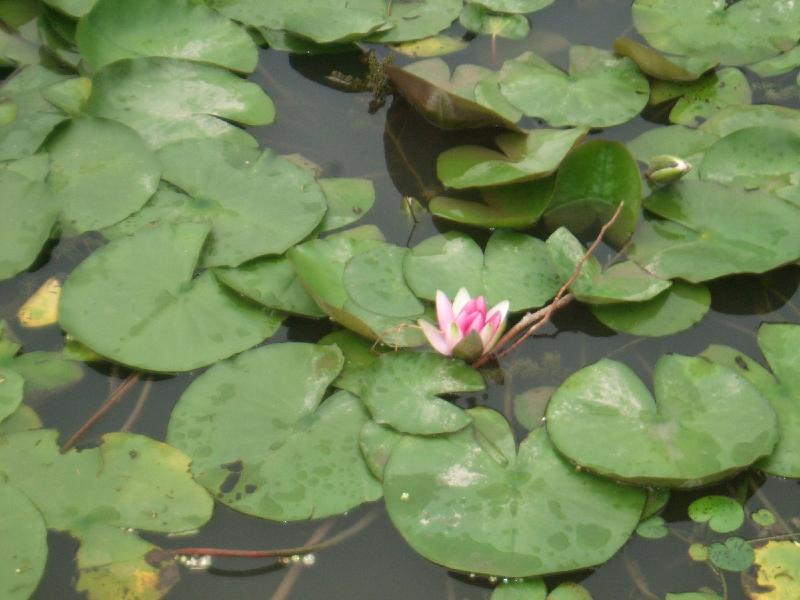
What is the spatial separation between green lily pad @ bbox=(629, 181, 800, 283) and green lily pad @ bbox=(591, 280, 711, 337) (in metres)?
0.06

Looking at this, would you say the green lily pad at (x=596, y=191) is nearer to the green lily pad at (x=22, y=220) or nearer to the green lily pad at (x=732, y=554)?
the green lily pad at (x=732, y=554)

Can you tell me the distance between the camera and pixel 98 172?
101 inches

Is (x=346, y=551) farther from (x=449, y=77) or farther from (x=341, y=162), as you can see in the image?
(x=449, y=77)

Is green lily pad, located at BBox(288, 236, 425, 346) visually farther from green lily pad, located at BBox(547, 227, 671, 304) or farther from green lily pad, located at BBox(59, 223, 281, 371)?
green lily pad, located at BBox(547, 227, 671, 304)

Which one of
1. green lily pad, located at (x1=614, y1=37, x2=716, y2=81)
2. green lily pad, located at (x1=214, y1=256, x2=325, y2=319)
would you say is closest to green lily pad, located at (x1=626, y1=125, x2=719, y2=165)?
green lily pad, located at (x1=614, y1=37, x2=716, y2=81)

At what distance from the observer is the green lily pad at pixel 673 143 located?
106 inches

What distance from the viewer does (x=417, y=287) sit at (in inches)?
90.1

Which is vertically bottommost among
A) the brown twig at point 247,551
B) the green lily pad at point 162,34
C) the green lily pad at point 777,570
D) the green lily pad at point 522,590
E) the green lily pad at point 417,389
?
the green lily pad at point 777,570

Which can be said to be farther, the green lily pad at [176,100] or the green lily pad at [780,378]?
the green lily pad at [176,100]

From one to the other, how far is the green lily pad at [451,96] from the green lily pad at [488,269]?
0.45 metres

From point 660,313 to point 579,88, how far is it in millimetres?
934

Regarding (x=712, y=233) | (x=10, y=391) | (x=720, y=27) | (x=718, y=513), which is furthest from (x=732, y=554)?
(x=720, y=27)

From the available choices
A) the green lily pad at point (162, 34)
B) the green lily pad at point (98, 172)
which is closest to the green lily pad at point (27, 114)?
the green lily pad at point (98, 172)

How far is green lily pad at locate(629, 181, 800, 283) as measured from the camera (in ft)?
7.64
